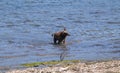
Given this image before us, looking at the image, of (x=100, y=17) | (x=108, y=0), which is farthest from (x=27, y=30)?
(x=108, y=0)

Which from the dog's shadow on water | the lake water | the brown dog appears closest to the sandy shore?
the lake water

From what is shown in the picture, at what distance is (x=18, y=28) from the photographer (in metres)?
25.8

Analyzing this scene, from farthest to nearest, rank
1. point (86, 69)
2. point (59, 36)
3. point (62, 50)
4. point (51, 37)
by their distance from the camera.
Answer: point (51, 37) → point (59, 36) → point (62, 50) → point (86, 69)

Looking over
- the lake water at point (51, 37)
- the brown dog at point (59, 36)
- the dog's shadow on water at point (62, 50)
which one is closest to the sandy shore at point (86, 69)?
the lake water at point (51, 37)

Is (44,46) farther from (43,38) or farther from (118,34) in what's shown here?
(118,34)

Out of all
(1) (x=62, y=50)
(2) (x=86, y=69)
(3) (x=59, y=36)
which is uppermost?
(2) (x=86, y=69)

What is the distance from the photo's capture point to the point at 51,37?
2283cm

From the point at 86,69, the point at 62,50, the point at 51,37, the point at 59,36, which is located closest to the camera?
the point at 86,69

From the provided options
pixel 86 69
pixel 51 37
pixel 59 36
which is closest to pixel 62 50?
pixel 59 36

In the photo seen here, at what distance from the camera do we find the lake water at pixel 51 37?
17.7 meters

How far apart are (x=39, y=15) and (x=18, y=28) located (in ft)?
24.8

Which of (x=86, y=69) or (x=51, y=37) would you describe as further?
(x=51, y=37)

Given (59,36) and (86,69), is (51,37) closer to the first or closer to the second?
(59,36)

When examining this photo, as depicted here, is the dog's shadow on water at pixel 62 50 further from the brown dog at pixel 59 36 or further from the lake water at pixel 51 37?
the brown dog at pixel 59 36
